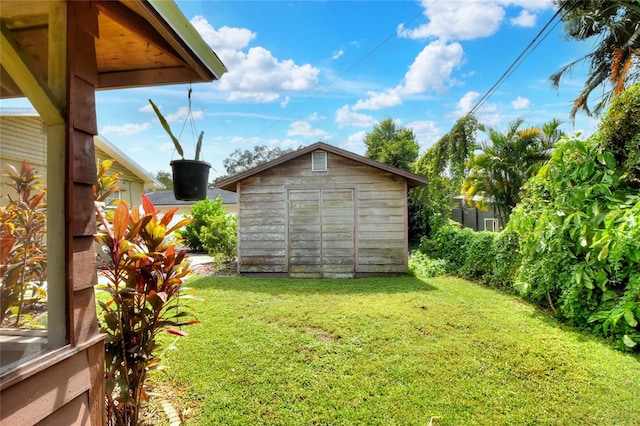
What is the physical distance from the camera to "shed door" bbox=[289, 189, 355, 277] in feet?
24.2

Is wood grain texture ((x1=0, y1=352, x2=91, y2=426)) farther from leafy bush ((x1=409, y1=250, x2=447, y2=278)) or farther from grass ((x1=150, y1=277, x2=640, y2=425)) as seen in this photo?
leafy bush ((x1=409, y1=250, x2=447, y2=278))

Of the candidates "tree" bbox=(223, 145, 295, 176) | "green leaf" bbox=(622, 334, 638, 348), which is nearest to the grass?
"green leaf" bbox=(622, 334, 638, 348)

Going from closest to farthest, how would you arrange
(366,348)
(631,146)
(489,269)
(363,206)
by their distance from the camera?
(366,348) → (631,146) → (489,269) → (363,206)

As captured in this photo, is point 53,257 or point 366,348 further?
point 366,348

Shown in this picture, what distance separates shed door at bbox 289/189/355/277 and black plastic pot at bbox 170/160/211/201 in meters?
4.99

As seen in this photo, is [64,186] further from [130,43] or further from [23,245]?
[130,43]

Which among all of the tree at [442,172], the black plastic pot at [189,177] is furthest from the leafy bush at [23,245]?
the tree at [442,172]

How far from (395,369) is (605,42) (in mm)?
13581

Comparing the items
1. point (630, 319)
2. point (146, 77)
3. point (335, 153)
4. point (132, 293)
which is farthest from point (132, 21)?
point (335, 153)

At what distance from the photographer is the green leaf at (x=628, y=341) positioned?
3028 millimetres

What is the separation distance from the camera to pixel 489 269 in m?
6.48

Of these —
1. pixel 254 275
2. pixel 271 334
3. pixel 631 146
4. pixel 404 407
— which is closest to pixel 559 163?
pixel 631 146

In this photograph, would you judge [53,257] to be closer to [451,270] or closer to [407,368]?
[407,368]

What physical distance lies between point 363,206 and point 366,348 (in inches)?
176
